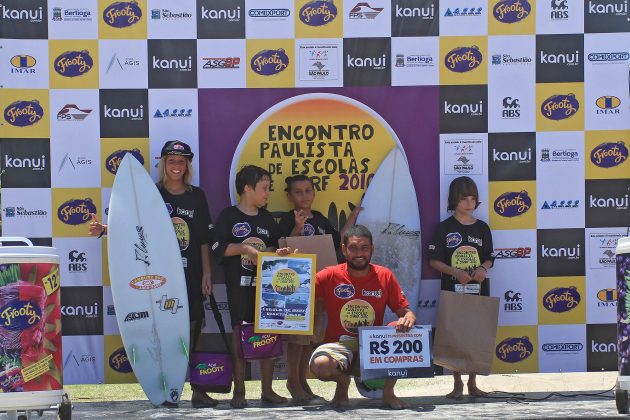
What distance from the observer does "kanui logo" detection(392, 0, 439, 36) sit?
6.70m

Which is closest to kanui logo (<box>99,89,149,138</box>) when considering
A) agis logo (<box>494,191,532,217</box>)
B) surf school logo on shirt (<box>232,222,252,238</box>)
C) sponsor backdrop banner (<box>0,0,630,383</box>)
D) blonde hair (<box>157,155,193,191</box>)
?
sponsor backdrop banner (<box>0,0,630,383</box>)

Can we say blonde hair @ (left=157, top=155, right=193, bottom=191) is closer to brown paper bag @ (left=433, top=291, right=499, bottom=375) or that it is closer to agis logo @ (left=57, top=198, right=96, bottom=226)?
agis logo @ (left=57, top=198, right=96, bottom=226)

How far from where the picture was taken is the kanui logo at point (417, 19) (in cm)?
670

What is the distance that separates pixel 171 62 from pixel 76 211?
1234mm

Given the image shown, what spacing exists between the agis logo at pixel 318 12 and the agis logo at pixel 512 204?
5.77ft

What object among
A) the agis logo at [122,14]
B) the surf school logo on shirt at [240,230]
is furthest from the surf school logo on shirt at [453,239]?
the agis logo at [122,14]

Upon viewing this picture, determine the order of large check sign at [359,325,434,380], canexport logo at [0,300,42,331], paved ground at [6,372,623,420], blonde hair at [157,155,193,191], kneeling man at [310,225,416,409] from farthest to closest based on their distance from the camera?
blonde hair at [157,155,193,191], kneeling man at [310,225,416,409], large check sign at [359,325,434,380], paved ground at [6,372,623,420], canexport logo at [0,300,42,331]

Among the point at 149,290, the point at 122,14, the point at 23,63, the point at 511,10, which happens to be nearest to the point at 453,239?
the point at 511,10

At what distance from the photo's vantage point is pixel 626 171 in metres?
6.76

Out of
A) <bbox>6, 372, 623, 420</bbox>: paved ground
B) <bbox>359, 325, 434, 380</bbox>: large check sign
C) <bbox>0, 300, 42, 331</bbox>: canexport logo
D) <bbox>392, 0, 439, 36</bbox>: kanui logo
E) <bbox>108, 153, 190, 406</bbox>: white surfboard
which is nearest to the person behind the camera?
<bbox>0, 300, 42, 331</bbox>: canexport logo

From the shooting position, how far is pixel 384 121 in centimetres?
671

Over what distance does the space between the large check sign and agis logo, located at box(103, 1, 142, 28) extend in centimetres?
271

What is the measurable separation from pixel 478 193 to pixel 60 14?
3180mm

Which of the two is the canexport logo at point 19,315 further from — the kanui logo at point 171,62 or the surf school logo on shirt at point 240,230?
the kanui logo at point 171,62
